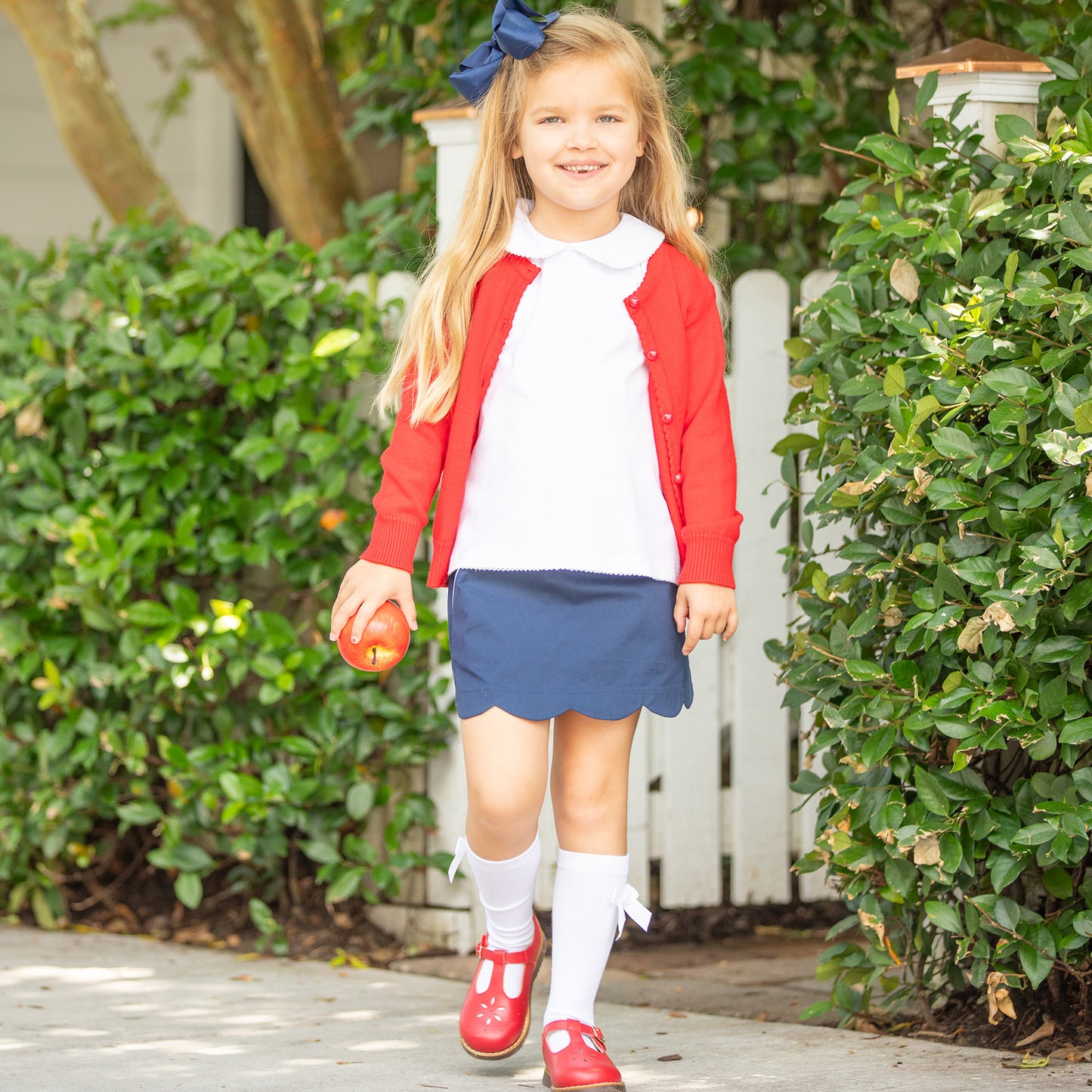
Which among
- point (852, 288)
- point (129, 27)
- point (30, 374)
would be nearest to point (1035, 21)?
point (852, 288)

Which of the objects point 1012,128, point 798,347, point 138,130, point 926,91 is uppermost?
point 138,130

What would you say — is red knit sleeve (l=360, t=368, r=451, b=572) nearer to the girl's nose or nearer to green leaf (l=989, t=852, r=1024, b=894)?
the girl's nose

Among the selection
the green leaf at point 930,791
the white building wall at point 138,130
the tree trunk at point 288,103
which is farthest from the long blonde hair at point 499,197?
the white building wall at point 138,130

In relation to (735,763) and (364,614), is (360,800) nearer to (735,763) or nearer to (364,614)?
(735,763)

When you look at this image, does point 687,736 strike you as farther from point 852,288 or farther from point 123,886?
point 123,886

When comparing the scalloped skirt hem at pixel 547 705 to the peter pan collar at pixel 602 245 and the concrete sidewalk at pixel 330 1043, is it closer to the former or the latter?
the concrete sidewalk at pixel 330 1043

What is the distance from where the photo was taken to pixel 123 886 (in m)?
3.76

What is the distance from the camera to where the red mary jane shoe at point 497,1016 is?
2373 mm

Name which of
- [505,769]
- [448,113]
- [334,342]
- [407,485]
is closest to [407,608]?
[407,485]

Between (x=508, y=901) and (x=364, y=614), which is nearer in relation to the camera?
(x=364, y=614)

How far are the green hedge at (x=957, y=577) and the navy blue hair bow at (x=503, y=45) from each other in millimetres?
615

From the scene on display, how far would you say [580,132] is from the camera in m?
2.35

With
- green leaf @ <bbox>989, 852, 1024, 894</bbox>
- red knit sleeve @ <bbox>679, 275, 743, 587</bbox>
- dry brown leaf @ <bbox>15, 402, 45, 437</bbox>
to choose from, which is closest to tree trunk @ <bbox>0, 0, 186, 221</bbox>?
dry brown leaf @ <bbox>15, 402, 45, 437</bbox>

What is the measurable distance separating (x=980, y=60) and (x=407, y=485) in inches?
51.3
